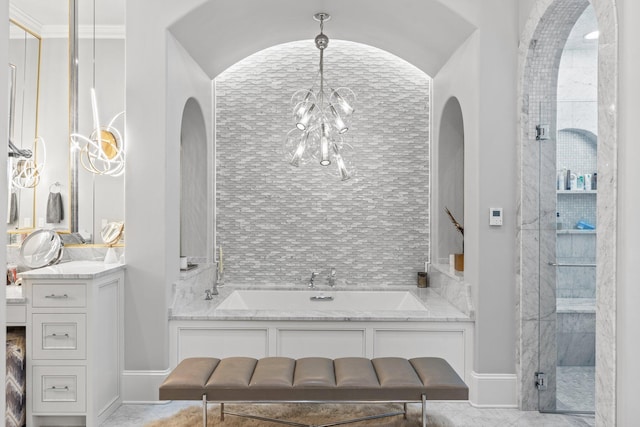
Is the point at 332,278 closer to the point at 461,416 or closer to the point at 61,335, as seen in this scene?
the point at 461,416

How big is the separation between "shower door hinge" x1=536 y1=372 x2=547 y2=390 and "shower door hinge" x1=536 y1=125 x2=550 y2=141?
61.5 inches

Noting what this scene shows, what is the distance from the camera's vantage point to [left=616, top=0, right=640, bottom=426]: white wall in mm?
2088

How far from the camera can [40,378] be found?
2910 mm

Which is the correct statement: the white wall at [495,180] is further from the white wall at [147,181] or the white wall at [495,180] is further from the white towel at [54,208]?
the white towel at [54,208]

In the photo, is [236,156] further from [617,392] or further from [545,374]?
[617,392]

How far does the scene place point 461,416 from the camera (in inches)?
125

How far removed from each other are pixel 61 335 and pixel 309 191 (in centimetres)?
→ 246

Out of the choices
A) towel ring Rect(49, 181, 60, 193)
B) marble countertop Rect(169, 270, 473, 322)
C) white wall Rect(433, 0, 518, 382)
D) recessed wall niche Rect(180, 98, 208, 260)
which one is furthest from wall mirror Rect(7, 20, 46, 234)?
white wall Rect(433, 0, 518, 382)

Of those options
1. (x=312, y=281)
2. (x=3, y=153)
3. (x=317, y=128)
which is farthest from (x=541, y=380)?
(x=3, y=153)

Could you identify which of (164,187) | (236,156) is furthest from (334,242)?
(164,187)

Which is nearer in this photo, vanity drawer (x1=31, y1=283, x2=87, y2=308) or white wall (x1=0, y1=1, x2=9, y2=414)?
white wall (x1=0, y1=1, x2=9, y2=414)

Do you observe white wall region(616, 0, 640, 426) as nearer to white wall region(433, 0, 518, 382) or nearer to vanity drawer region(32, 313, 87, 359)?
white wall region(433, 0, 518, 382)

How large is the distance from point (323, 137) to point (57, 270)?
1.92 m

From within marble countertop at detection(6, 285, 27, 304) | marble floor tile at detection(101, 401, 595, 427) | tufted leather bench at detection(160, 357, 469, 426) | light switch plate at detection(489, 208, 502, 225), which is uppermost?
light switch plate at detection(489, 208, 502, 225)
